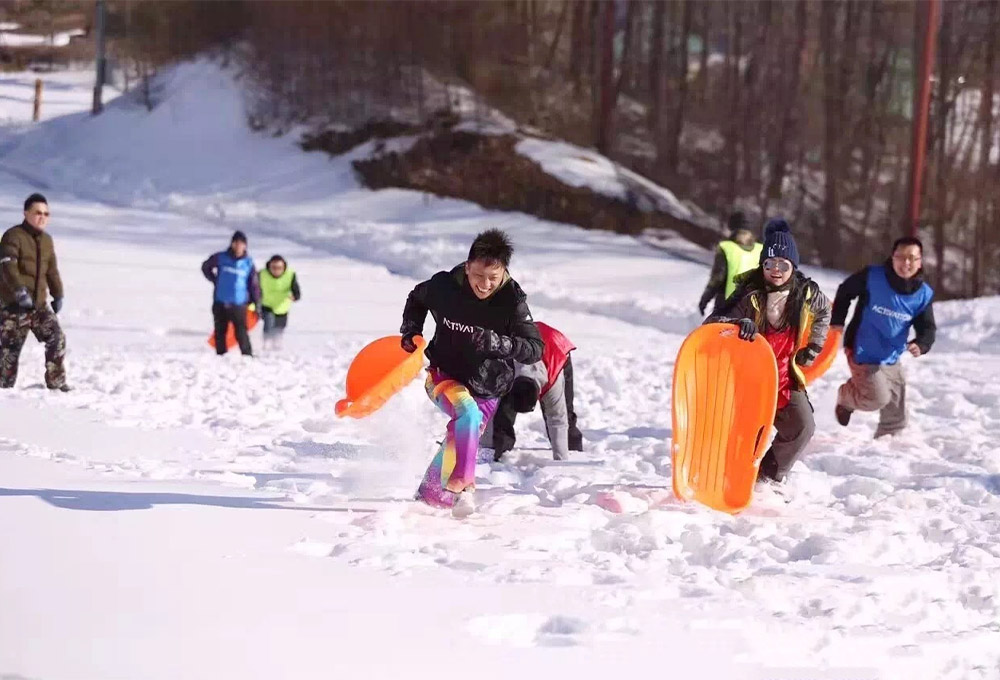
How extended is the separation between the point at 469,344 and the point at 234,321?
277 inches

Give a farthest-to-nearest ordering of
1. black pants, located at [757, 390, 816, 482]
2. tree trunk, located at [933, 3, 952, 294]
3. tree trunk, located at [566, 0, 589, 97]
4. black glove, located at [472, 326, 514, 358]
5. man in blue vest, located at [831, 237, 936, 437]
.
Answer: tree trunk, located at [566, 0, 589, 97] → tree trunk, located at [933, 3, 952, 294] → man in blue vest, located at [831, 237, 936, 437] → black pants, located at [757, 390, 816, 482] → black glove, located at [472, 326, 514, 358]

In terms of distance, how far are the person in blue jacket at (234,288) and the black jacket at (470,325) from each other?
21.4 ft

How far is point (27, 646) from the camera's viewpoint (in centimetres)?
374

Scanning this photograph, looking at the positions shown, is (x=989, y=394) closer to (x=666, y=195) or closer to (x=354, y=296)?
(x=354, y=296)

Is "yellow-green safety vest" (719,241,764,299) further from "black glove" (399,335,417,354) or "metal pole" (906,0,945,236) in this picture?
"metal pole" (906,0,945,236)

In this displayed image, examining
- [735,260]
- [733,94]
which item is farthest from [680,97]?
[735,260]

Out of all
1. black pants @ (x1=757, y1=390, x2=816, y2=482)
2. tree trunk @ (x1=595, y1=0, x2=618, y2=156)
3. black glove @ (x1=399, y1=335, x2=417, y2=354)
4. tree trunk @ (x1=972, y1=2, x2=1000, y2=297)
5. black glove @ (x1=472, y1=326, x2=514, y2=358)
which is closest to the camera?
black glove @ (x1=472, y1=326, x2=514, y2=358)

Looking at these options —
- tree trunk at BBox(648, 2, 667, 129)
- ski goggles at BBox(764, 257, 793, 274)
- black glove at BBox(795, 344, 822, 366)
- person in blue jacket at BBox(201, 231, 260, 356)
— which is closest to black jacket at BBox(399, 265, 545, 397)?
ski goggles at BBox(764, 257, 793, 274)

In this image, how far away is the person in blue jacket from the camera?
12.0m

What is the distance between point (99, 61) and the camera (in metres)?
38.2

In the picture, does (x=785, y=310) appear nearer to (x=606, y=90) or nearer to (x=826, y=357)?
(x=826, y=357)

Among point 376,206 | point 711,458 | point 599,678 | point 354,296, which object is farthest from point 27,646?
point 376,206

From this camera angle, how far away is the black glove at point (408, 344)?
5.73 meters

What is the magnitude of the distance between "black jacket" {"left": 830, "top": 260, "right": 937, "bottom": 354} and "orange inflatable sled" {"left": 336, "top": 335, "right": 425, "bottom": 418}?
329 centimetres
